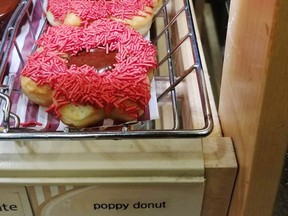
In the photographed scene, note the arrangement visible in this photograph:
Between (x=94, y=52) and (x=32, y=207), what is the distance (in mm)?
332

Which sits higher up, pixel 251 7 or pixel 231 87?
pixel 251 7

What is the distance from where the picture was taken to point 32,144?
68cm

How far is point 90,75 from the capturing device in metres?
0.81

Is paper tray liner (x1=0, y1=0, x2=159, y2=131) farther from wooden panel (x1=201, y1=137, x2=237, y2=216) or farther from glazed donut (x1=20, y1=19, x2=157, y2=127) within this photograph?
wooden panel (x1=201, y1=137, x2=237, y2=216)

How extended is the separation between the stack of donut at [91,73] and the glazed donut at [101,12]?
0.06 meters

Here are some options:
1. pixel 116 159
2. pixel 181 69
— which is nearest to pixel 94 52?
pixel 181 69

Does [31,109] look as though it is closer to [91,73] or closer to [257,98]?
[91,73]

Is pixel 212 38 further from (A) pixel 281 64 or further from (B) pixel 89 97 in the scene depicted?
(A) pixel 281 64

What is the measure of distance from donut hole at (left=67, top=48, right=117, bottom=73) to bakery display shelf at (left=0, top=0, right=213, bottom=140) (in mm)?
111

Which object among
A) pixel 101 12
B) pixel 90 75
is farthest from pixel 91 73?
pixel 101 12

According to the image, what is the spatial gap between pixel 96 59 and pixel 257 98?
15.8 inches

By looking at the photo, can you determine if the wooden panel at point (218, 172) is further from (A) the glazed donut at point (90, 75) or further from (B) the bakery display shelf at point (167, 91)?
(A) the glazed donut at point (90, 75)

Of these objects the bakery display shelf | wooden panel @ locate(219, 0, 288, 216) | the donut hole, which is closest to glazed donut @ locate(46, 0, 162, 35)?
the bakery display shelf

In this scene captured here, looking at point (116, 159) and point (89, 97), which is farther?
point (89, 97)
